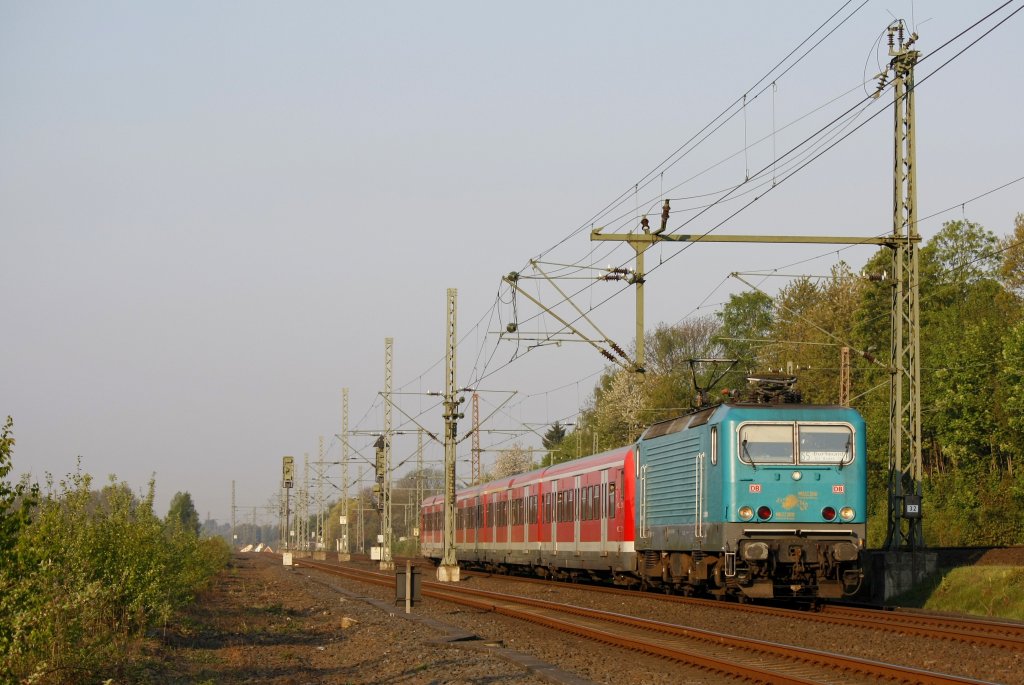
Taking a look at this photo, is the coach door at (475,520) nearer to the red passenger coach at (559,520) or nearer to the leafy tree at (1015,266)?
the red passenger coach at (559,520)

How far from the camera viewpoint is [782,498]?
22203 millimetres

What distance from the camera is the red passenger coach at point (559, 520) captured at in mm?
30125

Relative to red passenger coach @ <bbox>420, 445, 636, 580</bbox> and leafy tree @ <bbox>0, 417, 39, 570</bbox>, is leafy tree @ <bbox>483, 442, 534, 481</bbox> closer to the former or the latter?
red passenger coach @ <bbox>420, 445, 636, 580</bbox>

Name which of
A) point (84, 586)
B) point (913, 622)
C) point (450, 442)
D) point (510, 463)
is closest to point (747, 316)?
point (510, 463)

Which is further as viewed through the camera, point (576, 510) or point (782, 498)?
point (576, 510)

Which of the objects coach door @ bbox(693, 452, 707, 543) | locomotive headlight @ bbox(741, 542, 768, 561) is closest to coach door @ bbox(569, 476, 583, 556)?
coach door @ bbox(693, 452, 707, 543)

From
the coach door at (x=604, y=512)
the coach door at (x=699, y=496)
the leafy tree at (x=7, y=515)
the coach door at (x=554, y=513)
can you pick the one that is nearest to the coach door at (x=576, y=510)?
the coach door at (x=554, y=513)

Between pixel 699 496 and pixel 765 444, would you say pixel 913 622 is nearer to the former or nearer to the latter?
pixel 765 444

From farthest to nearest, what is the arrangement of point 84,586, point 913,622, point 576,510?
point 576,510, point 913,622, point 84,586

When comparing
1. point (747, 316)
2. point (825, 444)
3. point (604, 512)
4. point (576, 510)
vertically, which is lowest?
point (576, 510)

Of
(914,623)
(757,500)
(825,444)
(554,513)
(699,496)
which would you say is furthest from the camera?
(554,513)

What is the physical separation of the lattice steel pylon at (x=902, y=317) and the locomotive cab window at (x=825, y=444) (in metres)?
3.14

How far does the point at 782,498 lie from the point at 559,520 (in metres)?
15.6

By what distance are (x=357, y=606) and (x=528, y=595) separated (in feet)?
15.9
